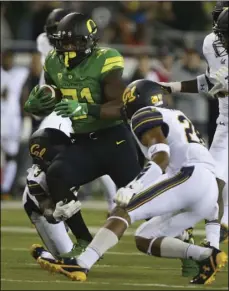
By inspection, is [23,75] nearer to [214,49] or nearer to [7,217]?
[7,217]

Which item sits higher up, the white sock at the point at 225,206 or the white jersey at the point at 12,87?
the white sock at the point at 225,206

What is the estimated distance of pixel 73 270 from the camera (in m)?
6.92

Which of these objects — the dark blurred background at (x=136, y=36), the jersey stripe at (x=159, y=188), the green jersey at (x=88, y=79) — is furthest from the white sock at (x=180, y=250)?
the dark blurred background at (x=136, y=36)

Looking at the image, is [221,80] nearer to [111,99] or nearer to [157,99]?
[157,99]

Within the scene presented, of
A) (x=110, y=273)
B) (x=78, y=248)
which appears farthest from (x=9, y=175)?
(x=78, y=248)

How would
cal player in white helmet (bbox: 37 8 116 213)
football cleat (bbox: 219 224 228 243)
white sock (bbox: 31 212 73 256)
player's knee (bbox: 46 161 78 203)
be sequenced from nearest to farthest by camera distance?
player's knee (bbox: 46 161 78 203), white sock (bbox: 31 212 73 256), football cleat (bbox: 219 224 228 243), cal player in white helmet (bbox: 37 8 116 213)

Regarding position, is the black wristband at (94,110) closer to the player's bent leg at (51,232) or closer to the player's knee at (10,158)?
the player's bent leg at (51,232)

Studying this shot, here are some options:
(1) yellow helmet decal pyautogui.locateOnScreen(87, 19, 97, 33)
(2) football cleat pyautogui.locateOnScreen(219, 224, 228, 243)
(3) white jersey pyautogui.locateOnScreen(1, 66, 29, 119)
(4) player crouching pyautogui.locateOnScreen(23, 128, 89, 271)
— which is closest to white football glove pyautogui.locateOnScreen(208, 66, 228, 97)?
(1) yellow helmet decal pyautogui.locateOnScreen(87, 19, 97, 33)

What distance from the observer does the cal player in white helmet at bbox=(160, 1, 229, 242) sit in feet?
23.0

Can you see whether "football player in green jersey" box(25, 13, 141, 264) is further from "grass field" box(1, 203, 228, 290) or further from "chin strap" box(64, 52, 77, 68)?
"grass field" box(1, 203, 228, 290)

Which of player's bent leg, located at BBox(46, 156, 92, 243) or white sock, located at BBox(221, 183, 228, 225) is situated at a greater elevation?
player's bent leg, located at BBox(46, 156, 92, 243)

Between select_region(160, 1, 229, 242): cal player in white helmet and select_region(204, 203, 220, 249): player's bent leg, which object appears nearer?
select_region(160, 1, 229, 242): cal player in white helmet

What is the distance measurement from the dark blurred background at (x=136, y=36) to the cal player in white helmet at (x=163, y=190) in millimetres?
7040

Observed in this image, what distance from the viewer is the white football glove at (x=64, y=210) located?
24.9 feet
